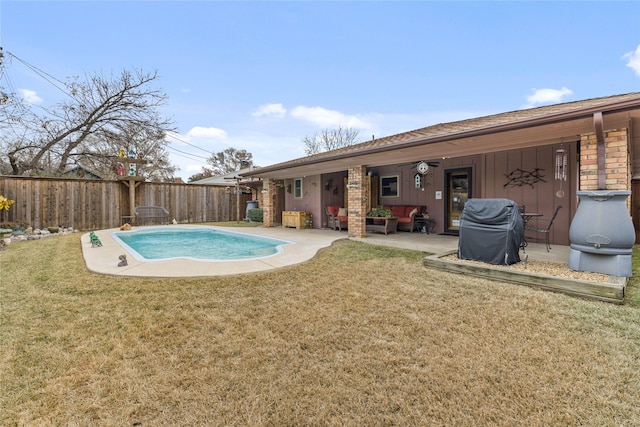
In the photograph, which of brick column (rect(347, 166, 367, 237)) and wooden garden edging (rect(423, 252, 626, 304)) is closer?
wooden garden edging (rect(423, 252, 626, 304))

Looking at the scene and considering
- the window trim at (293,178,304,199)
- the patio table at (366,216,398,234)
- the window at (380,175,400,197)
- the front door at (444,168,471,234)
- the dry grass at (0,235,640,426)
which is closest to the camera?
the dry grass at (0,235,640,426)

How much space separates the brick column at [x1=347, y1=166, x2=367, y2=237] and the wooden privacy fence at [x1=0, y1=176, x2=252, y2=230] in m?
9.11

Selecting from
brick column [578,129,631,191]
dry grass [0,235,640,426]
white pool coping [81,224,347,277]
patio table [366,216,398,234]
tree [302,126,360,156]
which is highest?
tree [302,126,360,156]

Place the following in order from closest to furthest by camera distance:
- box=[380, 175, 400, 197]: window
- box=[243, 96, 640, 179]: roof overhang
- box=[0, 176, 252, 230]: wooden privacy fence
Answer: box=[243, 96, 640, 179]: roof overhang < box=[0, 176, 252, 230]: wooden privacy fence < box=[380, 175, 400, 197]: window

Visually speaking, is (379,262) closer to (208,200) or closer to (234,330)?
(234,330)

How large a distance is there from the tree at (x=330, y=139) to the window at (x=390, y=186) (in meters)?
17.3

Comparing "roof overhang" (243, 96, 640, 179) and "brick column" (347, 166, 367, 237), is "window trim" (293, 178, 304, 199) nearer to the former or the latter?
"roof overhang" (243, 96, 640, 179)

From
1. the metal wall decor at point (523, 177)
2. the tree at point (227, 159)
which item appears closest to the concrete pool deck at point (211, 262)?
the metal wall decor at point (523, 177)

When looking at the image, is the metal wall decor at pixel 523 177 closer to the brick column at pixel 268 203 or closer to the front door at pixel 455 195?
the front door at pixel 455 195

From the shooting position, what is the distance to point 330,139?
1084 inches

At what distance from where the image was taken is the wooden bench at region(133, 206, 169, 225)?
12.3 metres

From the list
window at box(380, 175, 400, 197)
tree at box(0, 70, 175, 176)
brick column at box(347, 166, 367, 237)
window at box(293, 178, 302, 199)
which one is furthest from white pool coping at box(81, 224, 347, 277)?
tree at box(0, 70, 175, 176)

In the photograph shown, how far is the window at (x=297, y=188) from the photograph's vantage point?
1194 centimetres

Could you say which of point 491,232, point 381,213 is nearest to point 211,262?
point 491,232
